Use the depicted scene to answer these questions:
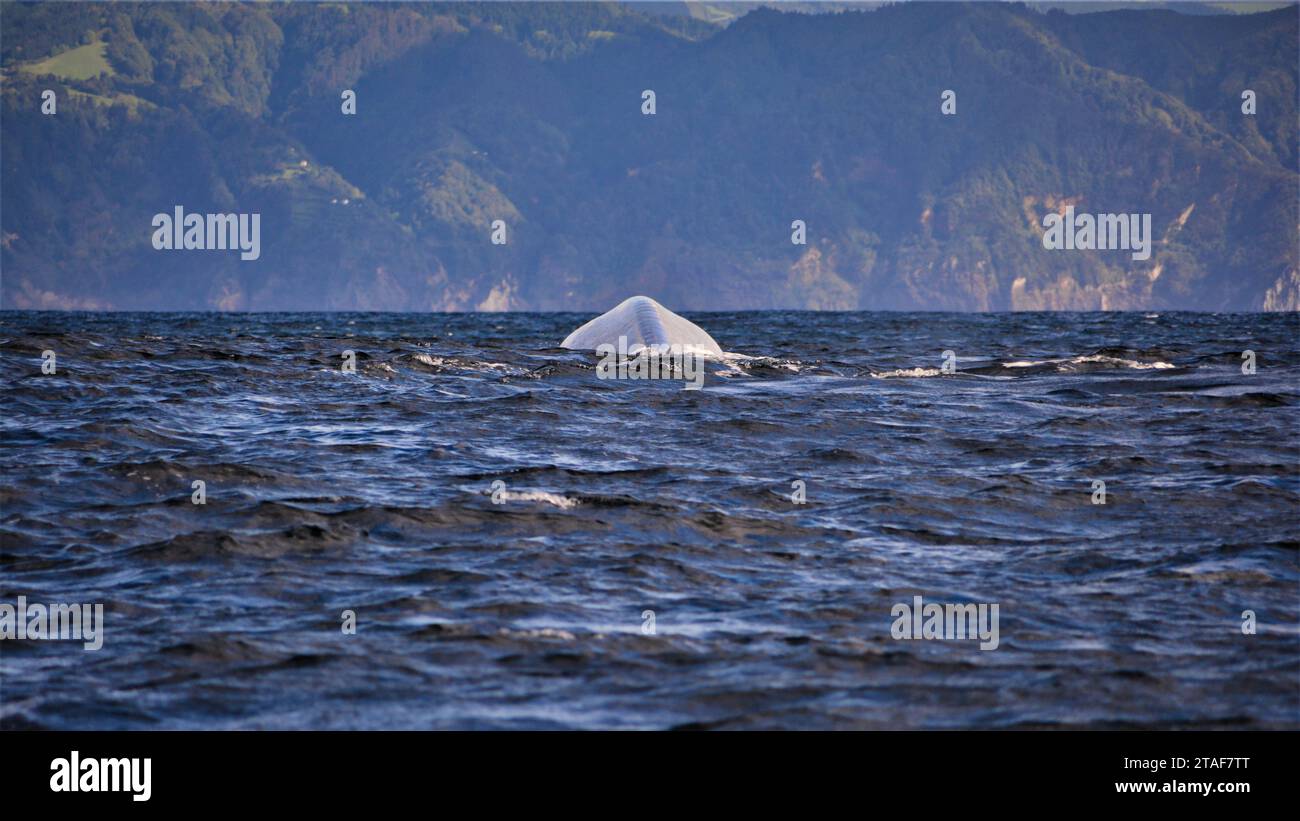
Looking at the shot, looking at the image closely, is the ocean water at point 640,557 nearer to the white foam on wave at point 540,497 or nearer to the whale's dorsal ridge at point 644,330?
the white foam on wave at point 540,497

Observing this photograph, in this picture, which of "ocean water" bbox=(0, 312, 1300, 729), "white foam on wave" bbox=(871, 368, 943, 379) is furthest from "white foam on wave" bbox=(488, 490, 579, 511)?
"white foam on wave" bbox=(871, 368, 943, 379)

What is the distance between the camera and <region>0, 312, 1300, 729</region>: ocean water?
7.54m

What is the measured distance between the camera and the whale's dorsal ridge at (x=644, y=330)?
28.3m

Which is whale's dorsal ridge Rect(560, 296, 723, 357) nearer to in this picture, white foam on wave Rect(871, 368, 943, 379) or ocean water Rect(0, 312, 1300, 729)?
white foam on wave Rect(871, 368, 943, 379)

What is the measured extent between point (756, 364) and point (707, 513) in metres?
17.3

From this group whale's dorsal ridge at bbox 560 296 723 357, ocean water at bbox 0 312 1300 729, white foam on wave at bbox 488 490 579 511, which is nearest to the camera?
ocean water at bbox 0 312 1300 729

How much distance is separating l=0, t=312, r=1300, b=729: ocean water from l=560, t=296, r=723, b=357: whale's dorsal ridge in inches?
237

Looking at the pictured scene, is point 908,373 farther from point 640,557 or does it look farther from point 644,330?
point 640,557

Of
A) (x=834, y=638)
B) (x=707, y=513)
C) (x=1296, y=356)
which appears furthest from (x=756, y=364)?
(x=834, y=638)

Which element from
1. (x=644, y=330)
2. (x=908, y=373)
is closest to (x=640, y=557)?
(x=644, y=330)

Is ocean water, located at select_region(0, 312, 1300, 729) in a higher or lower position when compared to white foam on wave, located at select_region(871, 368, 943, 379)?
lower

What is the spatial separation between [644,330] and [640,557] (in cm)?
1785
